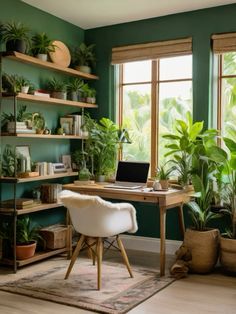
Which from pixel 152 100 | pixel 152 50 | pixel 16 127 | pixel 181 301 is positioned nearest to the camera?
pixel 181 301

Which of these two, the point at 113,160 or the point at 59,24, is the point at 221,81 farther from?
the point at 59,24

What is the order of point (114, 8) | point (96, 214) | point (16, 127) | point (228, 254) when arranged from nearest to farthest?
point (96, 214) < point (228, 254) < point (16, 127) < point (114, 8)

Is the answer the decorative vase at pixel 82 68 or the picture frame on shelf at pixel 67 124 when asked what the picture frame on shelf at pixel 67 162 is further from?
the decorative vase at pixel 82 68

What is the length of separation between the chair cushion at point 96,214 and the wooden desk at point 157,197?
36cm

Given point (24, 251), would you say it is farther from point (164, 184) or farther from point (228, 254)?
point (228, 254)

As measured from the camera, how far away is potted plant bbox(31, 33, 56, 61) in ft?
14.8

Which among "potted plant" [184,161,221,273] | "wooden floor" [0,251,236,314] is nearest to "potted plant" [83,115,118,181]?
"potted plant" [184,161,221,273]

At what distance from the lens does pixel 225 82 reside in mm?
4656

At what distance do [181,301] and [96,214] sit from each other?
98 cm

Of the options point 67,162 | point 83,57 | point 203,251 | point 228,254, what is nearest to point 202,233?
point 203,251

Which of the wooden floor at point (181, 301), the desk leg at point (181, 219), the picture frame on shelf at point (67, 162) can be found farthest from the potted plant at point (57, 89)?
the wooden floor at point (181, 301)

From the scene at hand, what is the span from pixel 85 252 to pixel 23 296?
1.48m

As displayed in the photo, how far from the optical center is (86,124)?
4.97m

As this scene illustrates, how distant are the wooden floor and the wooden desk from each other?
1.34 ft
